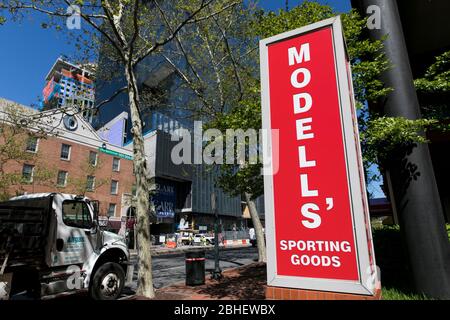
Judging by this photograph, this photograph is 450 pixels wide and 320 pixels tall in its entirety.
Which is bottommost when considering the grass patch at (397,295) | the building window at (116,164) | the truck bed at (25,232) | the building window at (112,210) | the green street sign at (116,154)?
the grass patch at (397,295)

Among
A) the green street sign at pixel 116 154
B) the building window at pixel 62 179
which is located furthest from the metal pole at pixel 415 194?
the green street sign at pixel 116 154

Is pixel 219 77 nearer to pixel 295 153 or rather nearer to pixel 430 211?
pixel 430 211

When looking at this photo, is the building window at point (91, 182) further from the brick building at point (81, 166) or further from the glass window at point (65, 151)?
the glass window at point (65, 151)

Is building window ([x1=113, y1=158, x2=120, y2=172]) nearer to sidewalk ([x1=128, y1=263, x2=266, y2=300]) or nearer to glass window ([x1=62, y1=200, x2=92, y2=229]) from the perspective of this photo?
sidewalk ([x1=128, y1=263, x2=266, y2=300])

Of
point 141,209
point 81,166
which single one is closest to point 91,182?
point 81,166

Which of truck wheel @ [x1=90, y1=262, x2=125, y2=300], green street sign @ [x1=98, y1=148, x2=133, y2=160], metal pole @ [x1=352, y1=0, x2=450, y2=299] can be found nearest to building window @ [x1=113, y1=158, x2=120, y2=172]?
green street sign @ [x1=98, y1=148, x2=133, y2=160]

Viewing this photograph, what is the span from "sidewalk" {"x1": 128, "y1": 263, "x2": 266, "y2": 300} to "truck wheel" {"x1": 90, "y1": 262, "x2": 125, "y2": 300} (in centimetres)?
63

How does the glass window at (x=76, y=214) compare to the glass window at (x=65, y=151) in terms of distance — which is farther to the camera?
the glass window at (x=65, y=151)

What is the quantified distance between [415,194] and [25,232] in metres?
9.33

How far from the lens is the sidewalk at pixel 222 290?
326 inches

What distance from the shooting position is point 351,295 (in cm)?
305

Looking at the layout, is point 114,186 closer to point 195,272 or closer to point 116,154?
point 116,154

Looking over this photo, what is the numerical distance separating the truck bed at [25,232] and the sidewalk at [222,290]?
2.73 meters

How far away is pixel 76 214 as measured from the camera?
8406mm
